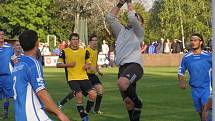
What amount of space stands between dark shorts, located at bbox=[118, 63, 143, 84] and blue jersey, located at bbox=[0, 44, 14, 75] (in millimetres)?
4029

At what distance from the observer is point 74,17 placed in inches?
3000

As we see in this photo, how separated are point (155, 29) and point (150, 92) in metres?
64.5

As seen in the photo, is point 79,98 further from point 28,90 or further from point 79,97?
point 28,90

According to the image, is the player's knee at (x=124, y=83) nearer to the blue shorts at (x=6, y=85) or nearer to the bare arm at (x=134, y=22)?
the bare arm at (x=134, y=22)

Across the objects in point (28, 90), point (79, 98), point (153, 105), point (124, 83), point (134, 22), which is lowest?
point (153, 105)

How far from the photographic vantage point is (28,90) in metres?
6.63

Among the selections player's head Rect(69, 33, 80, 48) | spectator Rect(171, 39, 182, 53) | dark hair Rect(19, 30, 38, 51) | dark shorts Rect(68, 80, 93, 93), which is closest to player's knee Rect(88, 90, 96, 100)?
dark shorts Rect(68, 80, 93, 93)

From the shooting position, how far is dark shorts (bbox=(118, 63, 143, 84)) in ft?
37.1

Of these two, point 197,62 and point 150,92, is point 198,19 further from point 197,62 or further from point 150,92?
point 197,62

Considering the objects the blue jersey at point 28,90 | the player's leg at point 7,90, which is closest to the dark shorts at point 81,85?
the player's leg at point 7,90

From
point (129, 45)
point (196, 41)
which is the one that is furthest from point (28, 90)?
point (196, 41)

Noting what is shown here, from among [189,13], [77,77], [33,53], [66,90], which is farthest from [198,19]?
[33,53]

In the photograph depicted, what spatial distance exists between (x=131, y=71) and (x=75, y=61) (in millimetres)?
2646

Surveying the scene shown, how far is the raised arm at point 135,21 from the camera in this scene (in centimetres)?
1111
